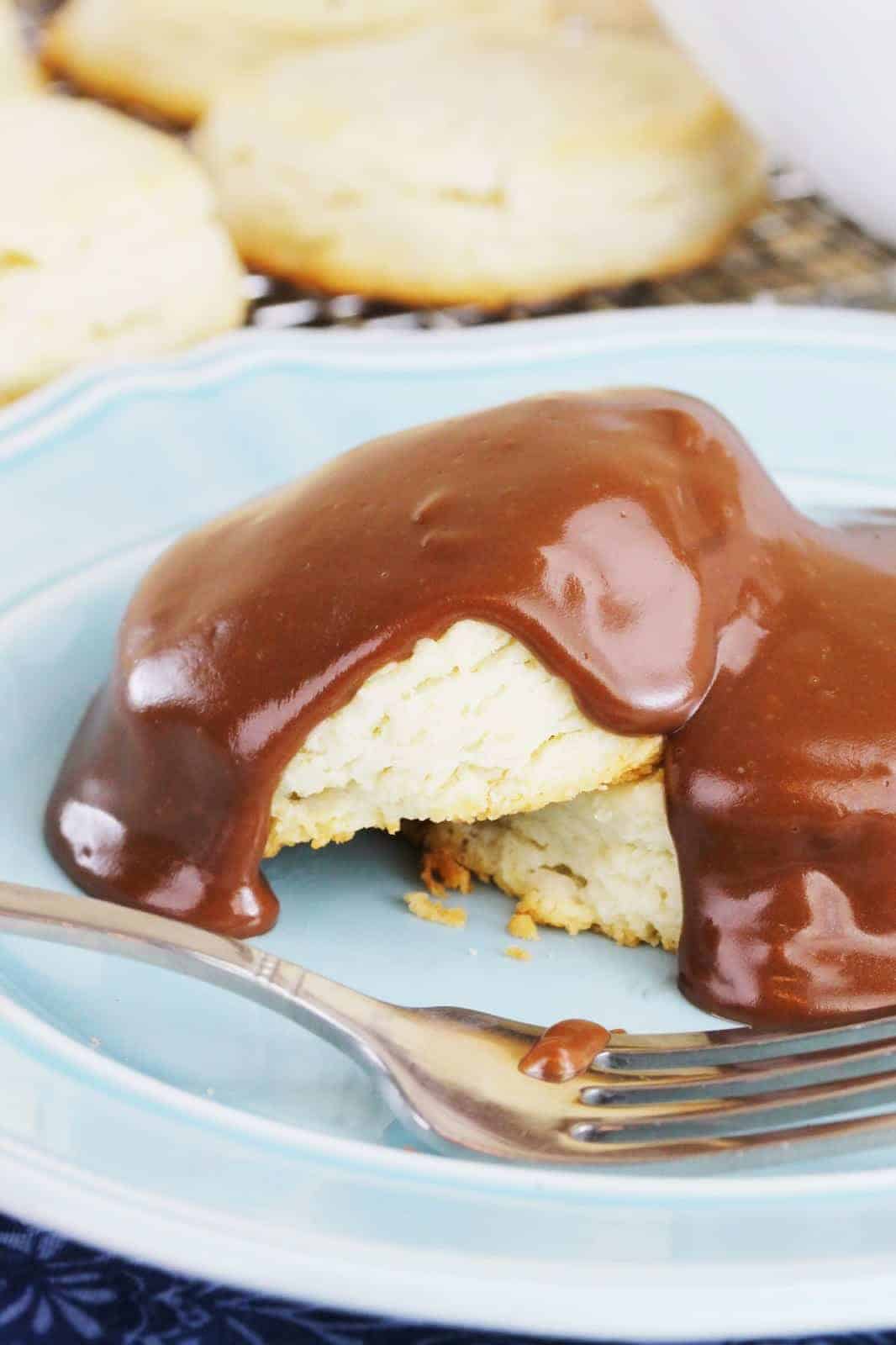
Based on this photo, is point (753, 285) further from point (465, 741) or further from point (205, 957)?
point (205, 957)

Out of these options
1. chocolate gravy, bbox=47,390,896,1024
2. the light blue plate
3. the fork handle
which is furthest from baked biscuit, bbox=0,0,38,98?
the fork handle

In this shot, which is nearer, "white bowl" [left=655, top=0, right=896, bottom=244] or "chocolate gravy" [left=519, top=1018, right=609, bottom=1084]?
"chocolate gravy" [left=519, top=1018, right=609, bottom=1084]

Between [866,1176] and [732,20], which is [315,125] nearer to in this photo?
[732,20]

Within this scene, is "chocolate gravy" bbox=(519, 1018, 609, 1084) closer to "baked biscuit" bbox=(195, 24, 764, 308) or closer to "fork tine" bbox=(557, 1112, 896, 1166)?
"fork tine" bbox=(557, 1112, 896, 1166)

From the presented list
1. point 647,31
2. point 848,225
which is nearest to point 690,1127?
point 848,225

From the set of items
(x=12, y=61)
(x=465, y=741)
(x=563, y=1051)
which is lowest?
(x=563, y=1051)

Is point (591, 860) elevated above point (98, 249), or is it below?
below

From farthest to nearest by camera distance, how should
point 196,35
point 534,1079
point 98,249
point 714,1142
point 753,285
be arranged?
point 196,35, point 753,285, point 98,249, point 534,1079, point 714,1142

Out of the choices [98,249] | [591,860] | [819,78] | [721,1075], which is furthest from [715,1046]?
[819,78]
